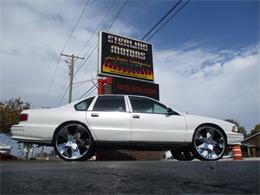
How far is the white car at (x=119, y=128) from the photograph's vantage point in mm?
7113

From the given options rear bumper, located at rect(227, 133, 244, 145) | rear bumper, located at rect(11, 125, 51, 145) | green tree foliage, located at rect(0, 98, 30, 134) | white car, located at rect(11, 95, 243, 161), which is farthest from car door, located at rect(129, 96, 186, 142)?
green tree foliage, located at rect(0, 98, 30, 134)

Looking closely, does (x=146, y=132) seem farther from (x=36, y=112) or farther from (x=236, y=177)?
(x=236, y=177)

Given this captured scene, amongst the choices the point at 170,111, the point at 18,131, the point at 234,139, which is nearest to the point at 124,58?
the point at 170,111

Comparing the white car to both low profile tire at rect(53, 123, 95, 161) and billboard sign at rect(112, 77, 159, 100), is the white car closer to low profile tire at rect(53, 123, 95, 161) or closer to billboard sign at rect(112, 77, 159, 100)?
low profile tire at rect(53, 123, 95, 161)

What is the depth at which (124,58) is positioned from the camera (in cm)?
2066

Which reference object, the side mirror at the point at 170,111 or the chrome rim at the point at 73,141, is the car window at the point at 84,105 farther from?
the side mirror at the point at 170,111

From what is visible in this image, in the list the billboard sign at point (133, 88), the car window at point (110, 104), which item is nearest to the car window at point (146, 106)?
the car window at point (110, 104)

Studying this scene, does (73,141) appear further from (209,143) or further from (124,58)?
(124,58)

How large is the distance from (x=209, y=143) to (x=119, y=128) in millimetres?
2045

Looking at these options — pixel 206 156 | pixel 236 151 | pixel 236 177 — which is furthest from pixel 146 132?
pixel 236 151

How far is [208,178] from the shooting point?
3354 millimetres

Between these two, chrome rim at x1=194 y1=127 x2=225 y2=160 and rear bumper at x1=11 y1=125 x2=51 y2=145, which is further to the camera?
chrome rim at x1=194 y1=127 x2=225 y2=160

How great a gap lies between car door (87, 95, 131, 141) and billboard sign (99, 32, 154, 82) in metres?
11.8

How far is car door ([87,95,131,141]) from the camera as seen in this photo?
282 inches
